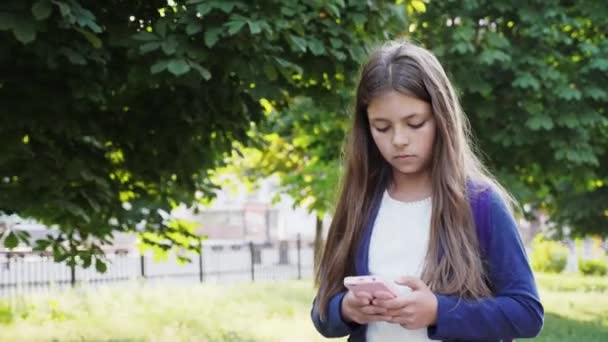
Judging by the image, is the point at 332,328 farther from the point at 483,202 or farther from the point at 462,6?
the point at 462,6

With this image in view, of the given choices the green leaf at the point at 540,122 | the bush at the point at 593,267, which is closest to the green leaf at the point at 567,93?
the green leaf at the point at 540,122

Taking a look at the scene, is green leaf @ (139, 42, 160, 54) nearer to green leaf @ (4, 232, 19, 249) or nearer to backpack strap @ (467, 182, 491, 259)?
green leaf @ (4, 232, 19, 249)

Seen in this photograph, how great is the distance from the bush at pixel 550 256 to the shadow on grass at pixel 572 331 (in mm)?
14632

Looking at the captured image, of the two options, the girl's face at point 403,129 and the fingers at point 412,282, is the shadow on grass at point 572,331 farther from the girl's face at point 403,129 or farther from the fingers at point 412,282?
the fingers at point 412,282

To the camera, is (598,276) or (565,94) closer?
(565,94)

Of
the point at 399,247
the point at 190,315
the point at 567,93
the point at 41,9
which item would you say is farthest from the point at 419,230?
the point at 190,315

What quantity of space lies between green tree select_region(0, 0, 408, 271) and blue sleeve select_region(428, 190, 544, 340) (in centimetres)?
293

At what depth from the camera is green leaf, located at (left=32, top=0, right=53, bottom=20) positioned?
435 cm

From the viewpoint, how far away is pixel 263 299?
1579 cm

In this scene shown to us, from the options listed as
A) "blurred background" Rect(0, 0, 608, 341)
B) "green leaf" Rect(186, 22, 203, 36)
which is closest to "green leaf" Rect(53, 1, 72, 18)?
"blurred background" Rect(0, 0, 608, 341)

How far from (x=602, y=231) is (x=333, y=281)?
53.2 ft

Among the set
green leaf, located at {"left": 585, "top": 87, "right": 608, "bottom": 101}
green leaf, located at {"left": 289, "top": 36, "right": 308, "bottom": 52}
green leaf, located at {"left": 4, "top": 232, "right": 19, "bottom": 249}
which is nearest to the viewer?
green leaf, located at {"left": 289, "top": 36, "right": 308, "bottom": 52}

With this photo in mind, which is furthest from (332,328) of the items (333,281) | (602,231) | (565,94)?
(602,231)

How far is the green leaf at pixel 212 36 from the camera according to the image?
15.6ft
